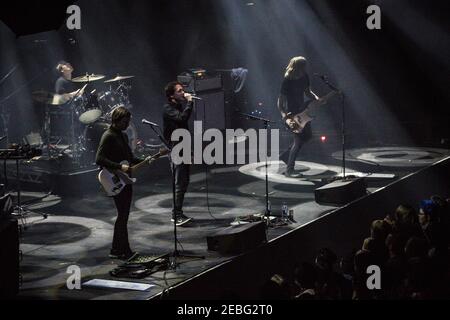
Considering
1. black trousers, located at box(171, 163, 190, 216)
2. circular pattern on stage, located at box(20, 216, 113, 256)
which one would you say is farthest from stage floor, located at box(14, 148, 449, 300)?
black trousers, located at box(171, 163, 190, 216)

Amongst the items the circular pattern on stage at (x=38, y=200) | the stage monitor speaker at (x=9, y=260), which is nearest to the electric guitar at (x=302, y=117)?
the circular pattern on stage at (x=38, y=200)

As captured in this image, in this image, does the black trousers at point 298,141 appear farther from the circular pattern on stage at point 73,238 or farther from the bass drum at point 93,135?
the circular pattern on stage at point 73,238

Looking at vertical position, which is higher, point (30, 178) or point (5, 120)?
point (5, 120)

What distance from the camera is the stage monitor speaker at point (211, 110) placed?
12.6 m

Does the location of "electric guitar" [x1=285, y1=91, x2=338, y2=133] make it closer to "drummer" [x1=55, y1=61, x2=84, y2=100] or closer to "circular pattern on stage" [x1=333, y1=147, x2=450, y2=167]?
"circular pattern on stage" [x1=333, y1=147, x2=450, y2=167]

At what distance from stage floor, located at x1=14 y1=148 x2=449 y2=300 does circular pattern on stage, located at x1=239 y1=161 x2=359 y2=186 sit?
18mm

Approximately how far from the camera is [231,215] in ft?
31.8

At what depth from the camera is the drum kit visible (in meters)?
12.9

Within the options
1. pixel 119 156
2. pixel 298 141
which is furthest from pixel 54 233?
pixel 298 141

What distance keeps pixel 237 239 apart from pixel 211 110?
18.0ft

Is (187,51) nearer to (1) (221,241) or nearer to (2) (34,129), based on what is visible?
(2) (34,129)

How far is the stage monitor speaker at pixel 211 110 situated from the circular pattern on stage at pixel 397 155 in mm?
2541

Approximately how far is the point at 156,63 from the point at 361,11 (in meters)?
4.81
